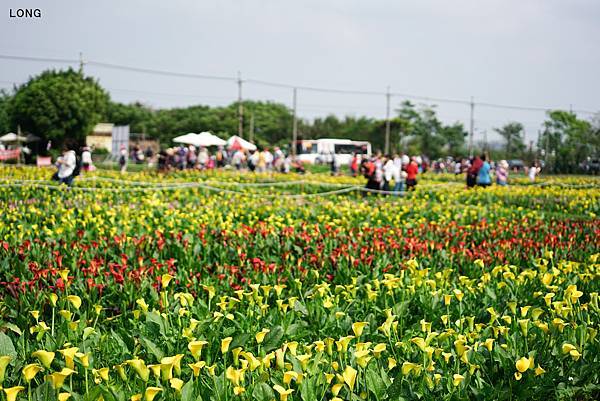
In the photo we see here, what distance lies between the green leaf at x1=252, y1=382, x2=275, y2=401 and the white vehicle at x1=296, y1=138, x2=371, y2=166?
118 feet

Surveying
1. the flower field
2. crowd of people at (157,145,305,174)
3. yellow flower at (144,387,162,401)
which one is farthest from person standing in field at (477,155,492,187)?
yellow flower at (144,387,162,401)

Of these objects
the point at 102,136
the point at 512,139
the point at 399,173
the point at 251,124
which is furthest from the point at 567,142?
the point at 102,136

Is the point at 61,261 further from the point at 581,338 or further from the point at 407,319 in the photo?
the point at 581,338

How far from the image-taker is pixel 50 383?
8.40 ft

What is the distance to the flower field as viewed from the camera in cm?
263

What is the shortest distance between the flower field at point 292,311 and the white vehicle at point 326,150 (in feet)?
99.5

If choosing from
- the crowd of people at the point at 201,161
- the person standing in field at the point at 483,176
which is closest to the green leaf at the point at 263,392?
the person standing in field at the point at 483,176

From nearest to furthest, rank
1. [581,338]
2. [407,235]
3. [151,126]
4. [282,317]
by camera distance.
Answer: [581,338]
[282,317]
[407,235]
[151,126]

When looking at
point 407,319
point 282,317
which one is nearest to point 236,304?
point 282,317

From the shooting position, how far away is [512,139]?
48.3 metres

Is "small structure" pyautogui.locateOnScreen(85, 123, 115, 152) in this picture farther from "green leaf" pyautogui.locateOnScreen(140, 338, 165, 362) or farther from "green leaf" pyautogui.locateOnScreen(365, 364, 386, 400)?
"green leaf" pyautogui.locateOnScreen(365, 364, 386, 400)

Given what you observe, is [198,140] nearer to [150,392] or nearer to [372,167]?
[372,167]

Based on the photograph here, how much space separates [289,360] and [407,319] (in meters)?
1.52

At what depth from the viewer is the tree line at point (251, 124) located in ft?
126
